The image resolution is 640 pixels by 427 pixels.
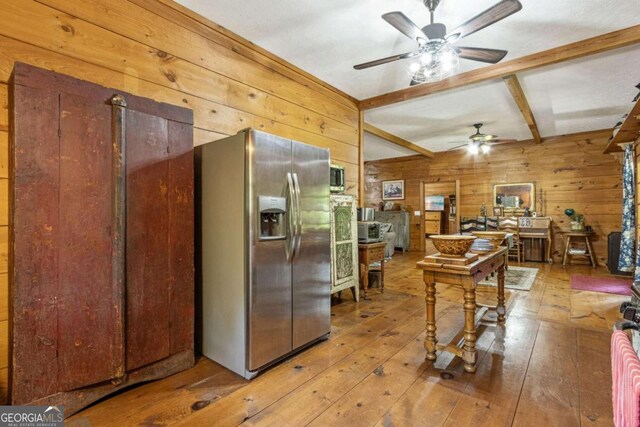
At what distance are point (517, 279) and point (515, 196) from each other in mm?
2888

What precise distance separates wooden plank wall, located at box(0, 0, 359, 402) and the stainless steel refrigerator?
1.83 feet

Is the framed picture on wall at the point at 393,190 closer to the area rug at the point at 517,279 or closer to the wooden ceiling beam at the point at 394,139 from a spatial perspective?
the wooden ceiling beam at the point at 394,139

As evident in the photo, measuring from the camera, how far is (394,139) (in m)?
6.43

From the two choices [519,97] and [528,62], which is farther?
[519,97]

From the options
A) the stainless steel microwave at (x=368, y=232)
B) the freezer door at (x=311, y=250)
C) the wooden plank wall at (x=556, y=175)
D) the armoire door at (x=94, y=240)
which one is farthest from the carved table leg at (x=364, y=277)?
the wooden plank wall at (x=556, y=175)

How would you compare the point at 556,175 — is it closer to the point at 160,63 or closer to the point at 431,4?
the point at 431,4

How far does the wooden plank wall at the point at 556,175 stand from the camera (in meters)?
6.09

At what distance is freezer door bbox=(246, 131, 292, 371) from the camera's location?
2.00 m

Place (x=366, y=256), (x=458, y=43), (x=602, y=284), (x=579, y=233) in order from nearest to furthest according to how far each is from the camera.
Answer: (x=458, y=43) → (x=366, y=256) → (x=602, y=284) → (x=579, y=233)

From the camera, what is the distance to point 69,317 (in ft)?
5.41

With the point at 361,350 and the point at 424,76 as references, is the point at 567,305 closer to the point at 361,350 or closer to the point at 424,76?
the point at 361,350

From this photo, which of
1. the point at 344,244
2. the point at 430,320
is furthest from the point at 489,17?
the point at 344,244

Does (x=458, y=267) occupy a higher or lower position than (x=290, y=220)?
lower

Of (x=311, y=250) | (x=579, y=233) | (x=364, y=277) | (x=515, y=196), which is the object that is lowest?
(x=364, y=277)
